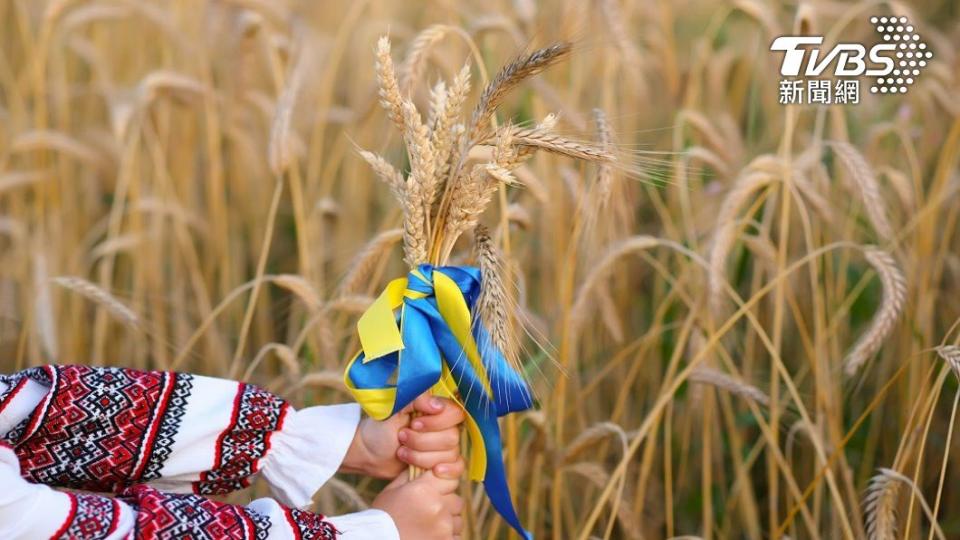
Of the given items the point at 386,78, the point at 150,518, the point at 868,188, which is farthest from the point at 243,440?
the point at 868,188

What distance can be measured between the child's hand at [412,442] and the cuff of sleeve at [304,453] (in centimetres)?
2

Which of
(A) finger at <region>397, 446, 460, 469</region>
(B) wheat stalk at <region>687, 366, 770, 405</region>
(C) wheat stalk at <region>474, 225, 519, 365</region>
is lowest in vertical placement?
(A) finger at <region>397, 446, 460, 469</region>

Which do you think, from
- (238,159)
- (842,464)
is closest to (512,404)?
(842,464)

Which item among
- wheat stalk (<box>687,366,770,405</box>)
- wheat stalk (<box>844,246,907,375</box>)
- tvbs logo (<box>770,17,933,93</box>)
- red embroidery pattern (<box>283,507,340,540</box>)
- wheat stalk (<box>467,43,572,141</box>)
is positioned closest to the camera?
wheat stalk (<box>467,43,572,141</box>)

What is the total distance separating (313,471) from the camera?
112cm

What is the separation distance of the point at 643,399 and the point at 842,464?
42 cm

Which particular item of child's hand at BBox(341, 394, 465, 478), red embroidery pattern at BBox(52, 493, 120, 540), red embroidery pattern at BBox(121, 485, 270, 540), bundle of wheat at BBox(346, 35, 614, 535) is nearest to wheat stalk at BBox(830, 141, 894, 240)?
bundle of wheat at BBox(346, 35, 614, 535)

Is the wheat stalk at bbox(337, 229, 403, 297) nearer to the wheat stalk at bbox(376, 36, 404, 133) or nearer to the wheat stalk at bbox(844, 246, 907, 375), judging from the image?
the wheat stalk at bbox(376, 36, 404, 133)

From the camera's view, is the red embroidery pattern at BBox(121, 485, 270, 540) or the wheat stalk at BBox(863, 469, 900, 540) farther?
the wheat stalk at BBox(863, 469, 900, 540)

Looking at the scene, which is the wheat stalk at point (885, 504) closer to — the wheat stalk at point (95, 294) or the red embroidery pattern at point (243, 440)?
→ the red embroidery pattern at point (243, 440)

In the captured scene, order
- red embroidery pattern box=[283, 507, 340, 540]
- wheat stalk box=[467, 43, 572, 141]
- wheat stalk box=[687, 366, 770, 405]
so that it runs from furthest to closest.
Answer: wheat stalk box=[687, 366, 770, 405], red embroidery pattern box=[283, 507, 340, 540], wheat stalk box=[467, 43, 572, 141]

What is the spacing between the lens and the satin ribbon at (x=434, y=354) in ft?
3.29

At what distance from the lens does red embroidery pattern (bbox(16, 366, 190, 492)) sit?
1.06 meters

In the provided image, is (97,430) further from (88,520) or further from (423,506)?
(423,506)
